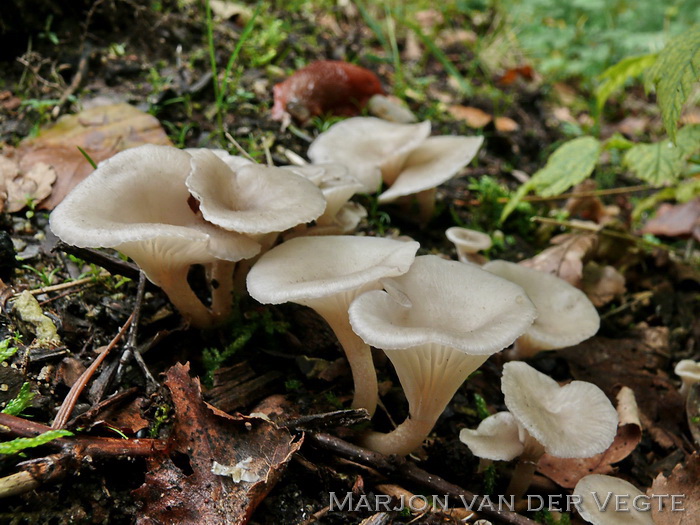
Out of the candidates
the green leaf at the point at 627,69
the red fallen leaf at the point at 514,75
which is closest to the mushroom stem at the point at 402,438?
the green leaf at the point at 627,69

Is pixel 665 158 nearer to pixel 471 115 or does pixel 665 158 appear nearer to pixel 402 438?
pixel 471 115

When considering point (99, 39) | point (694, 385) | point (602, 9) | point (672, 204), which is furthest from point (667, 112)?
point (602, 9)

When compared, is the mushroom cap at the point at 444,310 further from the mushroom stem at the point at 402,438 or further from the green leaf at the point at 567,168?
the green leaf at the point at 567,168

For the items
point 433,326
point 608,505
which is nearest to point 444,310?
point 433,326

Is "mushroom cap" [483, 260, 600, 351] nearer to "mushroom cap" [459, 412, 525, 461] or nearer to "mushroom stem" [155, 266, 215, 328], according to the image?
"mushroom cap" [459, 412, 525, 461]

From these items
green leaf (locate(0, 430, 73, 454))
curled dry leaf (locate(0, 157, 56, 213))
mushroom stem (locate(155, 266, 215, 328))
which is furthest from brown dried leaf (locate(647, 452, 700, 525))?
curled dry leaf (locate(0, 157, 56, 213))

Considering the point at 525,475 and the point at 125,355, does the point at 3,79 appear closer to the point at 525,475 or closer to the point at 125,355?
the point at 125,355
